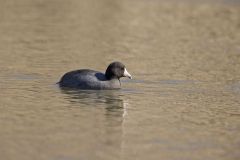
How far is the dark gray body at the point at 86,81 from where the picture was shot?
59.7ft

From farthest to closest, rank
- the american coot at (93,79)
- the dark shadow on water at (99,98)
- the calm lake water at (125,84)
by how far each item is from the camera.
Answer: the american coot at (93,79)
the dark shadow on water at (99,98)
the calm lake water at (125,84)

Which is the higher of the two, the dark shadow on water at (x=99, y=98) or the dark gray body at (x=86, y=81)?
the dark gray body at (x=86, y=81)

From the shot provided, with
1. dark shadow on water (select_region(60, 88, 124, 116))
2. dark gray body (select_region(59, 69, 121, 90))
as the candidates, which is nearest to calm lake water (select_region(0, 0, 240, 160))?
dark shadow on water (select_region(60, 88, 124, 116))

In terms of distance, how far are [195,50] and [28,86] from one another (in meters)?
7.87

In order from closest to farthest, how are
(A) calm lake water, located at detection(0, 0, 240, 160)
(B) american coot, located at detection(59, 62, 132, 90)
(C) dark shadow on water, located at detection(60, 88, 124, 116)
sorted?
(A) calm lake water, located at detection(0, 0, 240, 160) < (C) dark shadow on water, located at detection(60, 88, 124, 116) < (B) american coot, located at detection(59, 62, 132, 90)

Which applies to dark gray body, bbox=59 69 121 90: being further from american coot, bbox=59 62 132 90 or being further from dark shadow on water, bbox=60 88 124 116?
dark shadow on water, bbox=60 88 124 116

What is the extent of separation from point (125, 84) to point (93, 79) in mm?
1181

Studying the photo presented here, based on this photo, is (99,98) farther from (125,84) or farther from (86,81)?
(125,84)

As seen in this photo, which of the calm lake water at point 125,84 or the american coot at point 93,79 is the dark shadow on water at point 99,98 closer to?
the calm lake water at point 125,84

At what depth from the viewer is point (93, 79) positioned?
1828 cm

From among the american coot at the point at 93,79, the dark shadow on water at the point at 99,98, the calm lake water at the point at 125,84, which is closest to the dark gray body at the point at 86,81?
the american coot at the point at 93,79

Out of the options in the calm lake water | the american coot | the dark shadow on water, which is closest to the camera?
the calm lake water

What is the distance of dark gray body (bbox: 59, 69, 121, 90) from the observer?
18203 millimetres

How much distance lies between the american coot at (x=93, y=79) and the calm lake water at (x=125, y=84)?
296mm
